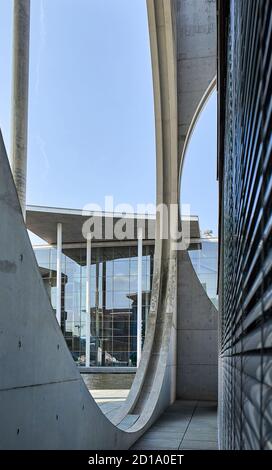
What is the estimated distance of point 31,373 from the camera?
3.02m

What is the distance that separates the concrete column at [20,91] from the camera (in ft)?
29.1

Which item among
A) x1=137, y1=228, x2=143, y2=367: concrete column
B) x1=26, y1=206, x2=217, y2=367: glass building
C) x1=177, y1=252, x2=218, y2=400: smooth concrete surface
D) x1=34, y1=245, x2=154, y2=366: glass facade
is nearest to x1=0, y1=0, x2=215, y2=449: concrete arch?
x1=177, y1=252, x2=218, y2=400: smooth concrete surface

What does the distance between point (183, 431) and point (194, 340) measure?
426 cm

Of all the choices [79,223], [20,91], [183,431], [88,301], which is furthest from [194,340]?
[88,301]

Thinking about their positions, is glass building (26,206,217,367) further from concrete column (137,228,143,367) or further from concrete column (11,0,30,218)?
concrete column (11,0,30,218)

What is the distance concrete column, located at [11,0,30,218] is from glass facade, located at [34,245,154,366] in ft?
59.0

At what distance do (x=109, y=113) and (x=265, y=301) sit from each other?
31.7m

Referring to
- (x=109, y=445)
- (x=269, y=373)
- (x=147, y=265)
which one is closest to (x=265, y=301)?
(x=269, y=373)

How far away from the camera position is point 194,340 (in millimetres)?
11289

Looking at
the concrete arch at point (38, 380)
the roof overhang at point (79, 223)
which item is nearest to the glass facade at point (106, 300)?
the roof overhang at point (79, 223)

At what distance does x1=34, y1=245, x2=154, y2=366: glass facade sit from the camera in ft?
87.9

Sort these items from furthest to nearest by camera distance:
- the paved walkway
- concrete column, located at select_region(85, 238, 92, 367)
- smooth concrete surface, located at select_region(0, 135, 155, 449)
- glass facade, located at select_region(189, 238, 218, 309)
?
concrete column, located at select_region(85, 238, 92, 367)
glass facade, located at select_region(189, 238, 218, 309)
the paved walkway
smooth concrete surface, located at select_region(0, 135, 155, 449)

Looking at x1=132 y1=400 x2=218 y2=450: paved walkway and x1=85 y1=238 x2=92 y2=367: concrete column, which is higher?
x1=85 y1=238 x2=92 y2=367: concrete column

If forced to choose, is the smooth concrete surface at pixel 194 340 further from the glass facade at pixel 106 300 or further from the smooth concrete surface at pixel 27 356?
the glass facade at pixel 106 300
